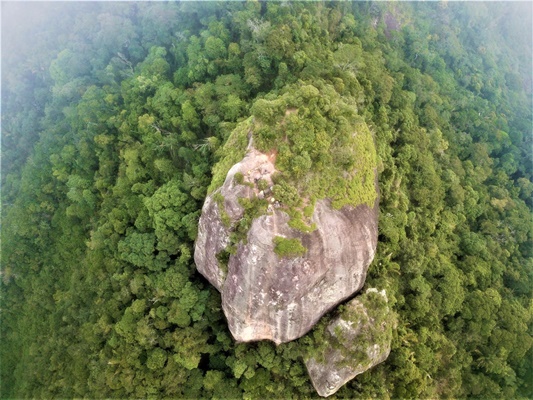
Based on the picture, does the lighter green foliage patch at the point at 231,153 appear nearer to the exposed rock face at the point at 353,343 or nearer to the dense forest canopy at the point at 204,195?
the dense forest canopy at the point at 204,195

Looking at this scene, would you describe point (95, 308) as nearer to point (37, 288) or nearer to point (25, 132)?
point (37, 288)

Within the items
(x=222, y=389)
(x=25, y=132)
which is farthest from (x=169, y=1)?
(x=222, y=389)

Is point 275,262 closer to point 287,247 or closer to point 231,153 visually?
point 287,247

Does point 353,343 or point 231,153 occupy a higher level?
point 231,153

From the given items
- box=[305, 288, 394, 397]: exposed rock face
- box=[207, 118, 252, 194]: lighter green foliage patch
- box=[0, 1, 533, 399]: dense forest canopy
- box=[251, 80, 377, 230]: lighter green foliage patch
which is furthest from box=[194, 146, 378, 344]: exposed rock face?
box=[0, 1, 533, 399]: dense forest canopy

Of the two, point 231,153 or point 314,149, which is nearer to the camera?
point 314,149

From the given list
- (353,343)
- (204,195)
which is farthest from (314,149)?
(353,343)

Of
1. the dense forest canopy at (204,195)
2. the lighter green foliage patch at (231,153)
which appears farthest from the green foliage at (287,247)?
the lighter green foliage patch at (231,153)

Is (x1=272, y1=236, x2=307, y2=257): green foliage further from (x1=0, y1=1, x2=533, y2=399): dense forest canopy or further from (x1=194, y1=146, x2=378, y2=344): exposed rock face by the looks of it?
(x1=0, y1=1, x2=533, y2=399): dense forest canopy
